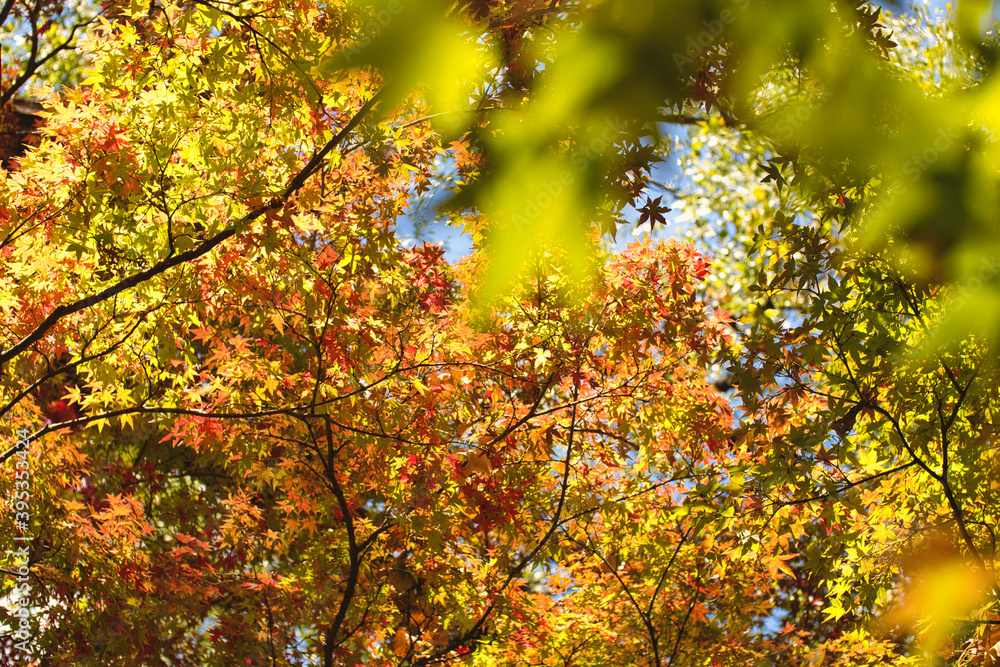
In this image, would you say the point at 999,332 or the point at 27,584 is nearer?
the point at 999,332

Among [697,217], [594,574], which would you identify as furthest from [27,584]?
[697,217]

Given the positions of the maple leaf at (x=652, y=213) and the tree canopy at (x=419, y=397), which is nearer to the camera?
the maple leaf at (x=652, y=213)

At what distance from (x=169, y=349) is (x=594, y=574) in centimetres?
363

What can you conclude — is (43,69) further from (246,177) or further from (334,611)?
(334,611)

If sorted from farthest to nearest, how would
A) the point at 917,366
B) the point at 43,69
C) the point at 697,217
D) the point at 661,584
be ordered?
the point at 697,217, the point at 43,69, the point at 661,584, the point at 917,366

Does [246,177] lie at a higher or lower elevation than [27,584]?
higher

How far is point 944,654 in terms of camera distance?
388 cm

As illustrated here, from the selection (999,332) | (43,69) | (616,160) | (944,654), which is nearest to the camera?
(999,332)

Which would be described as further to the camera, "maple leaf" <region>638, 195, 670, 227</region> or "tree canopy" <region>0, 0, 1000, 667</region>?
"tree canopy" <region>0, 0, 1000, 667</region>

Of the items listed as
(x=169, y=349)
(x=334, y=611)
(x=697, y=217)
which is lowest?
(x=334, y=611)

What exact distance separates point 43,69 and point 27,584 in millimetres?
8301

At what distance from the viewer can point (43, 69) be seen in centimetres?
1009

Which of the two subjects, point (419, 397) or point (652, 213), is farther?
A: point (419, 397)

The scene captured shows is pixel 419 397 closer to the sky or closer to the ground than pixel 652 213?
closer to the sky
